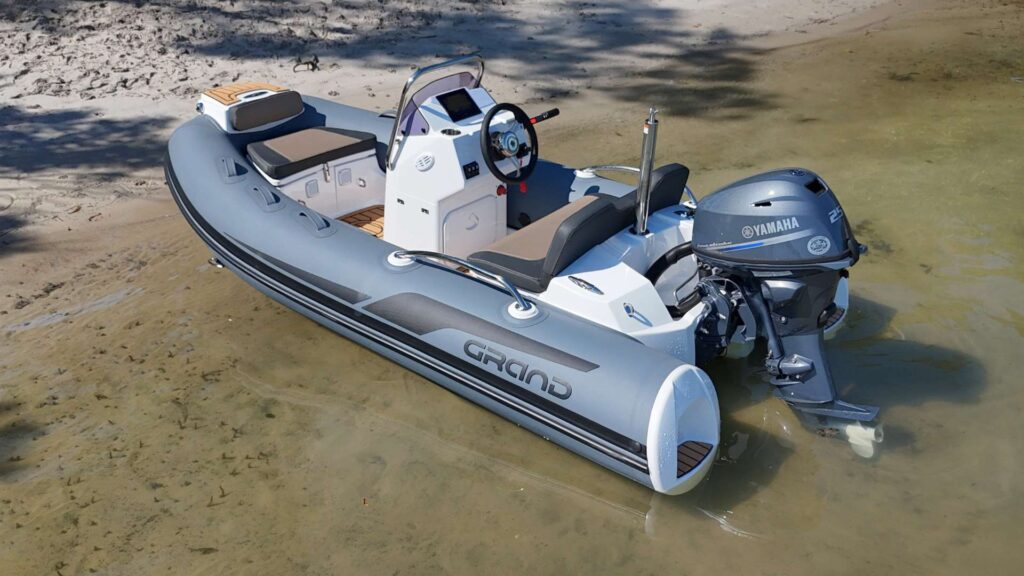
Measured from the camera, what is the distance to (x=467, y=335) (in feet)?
14.4

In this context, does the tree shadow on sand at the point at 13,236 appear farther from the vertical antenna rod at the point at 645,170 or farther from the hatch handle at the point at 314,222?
the vertical antenna rod at the point at 645,170

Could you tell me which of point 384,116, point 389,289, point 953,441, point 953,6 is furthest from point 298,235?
point 953,6

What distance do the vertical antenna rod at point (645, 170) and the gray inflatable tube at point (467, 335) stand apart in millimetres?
748

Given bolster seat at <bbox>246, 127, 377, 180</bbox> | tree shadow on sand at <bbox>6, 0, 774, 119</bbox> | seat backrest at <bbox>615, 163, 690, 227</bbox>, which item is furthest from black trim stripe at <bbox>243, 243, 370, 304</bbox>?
tree shadow on sand at <bbox>6, 0, 774, 119</bbox>

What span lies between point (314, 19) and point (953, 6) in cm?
994

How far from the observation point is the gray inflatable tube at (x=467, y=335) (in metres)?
3.86

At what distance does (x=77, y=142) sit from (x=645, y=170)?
252 inches

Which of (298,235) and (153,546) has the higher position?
(298,235)

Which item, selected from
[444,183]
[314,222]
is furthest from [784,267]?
[314,222]

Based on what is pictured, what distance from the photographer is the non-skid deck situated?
601 centimetres

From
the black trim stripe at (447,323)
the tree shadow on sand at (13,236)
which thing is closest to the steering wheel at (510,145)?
the black trim stripe at (447,323)

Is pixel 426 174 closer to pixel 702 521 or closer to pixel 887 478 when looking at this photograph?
pixel 702 521

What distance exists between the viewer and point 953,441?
4473 mm

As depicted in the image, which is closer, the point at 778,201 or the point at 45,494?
the point at 778,201
